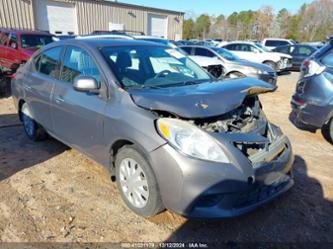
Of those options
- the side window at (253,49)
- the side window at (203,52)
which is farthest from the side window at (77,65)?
the side window at (253,49)

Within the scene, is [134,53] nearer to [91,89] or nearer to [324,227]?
[91,89]

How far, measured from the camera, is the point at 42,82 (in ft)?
12.4

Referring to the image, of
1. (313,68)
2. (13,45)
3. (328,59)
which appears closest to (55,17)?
(13,45)

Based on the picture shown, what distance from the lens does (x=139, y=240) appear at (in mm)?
2385

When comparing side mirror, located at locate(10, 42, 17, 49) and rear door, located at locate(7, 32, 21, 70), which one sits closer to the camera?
rear door, located at locate(7, 32, 21, 70)

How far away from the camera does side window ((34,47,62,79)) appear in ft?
11.9

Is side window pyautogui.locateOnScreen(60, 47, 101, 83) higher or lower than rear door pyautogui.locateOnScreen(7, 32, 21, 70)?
higher

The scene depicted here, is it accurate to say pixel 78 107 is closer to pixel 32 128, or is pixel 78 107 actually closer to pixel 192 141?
pixel 192 141

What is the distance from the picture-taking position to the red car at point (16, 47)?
28.3 ft

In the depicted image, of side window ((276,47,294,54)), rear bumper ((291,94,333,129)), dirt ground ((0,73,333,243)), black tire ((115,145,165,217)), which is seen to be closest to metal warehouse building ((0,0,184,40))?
side window ((276,47,294,54))

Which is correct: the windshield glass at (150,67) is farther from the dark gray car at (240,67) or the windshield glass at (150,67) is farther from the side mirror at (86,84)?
the dark gray car at (240,67)

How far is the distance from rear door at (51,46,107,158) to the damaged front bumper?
954 mm

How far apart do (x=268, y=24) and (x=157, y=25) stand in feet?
134

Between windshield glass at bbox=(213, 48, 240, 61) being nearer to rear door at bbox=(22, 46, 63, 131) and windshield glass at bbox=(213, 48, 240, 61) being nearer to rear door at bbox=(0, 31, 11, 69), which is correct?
rear door at bbox=(0, 31, 11, 69)
